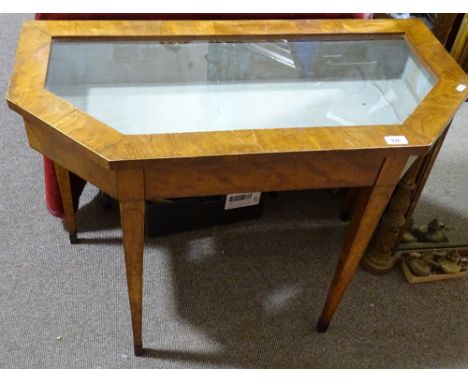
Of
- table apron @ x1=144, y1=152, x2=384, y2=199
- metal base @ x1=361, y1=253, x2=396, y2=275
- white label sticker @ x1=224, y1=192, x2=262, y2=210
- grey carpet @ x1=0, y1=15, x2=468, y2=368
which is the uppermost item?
table apron @ x1=144, y1=152, x2=384, y2=199

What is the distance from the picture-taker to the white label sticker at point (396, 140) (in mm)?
848

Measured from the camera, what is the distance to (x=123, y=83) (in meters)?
1.06

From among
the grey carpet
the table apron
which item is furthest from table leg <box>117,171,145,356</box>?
the grey carpet

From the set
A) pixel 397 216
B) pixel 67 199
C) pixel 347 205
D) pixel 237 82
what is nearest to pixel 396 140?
pixel 237 82

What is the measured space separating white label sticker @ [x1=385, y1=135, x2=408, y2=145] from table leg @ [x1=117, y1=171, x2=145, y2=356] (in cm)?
42

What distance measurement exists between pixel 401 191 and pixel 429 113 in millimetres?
396

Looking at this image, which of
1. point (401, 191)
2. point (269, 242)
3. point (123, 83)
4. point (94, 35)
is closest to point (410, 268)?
point (401, 191)

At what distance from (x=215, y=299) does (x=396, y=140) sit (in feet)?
2.28

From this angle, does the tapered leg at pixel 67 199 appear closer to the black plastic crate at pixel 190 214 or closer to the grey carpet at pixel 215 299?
the grey carpet at pixel 215 299

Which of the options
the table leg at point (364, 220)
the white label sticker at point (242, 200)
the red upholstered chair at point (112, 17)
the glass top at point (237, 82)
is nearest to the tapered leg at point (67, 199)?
the red upholstered chair at point (112, 17)

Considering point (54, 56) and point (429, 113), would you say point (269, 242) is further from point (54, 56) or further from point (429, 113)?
point (54, 56)

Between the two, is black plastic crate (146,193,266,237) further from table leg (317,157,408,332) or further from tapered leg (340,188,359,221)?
table leg (317,157,408,332)

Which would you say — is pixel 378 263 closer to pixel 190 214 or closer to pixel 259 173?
pixel 190 214

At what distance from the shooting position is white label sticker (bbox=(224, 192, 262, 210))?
1.47 metres
